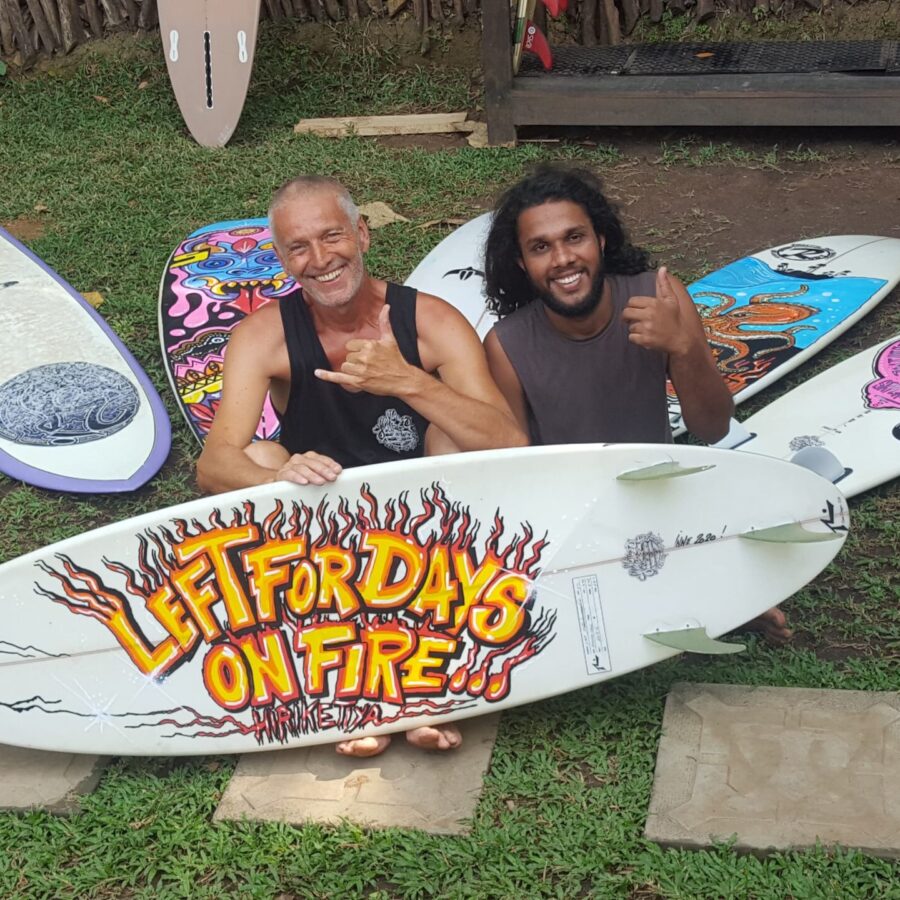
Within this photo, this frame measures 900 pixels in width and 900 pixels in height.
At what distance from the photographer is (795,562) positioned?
2582mm

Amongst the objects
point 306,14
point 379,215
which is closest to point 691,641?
point 379,215

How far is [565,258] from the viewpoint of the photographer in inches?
102

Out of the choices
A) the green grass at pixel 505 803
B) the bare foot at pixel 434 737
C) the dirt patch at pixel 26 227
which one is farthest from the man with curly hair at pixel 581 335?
the dirt patch at pixel 26 227

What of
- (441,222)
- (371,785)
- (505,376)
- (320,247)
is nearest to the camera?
(371,785)

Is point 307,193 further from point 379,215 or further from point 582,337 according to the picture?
point 379,215

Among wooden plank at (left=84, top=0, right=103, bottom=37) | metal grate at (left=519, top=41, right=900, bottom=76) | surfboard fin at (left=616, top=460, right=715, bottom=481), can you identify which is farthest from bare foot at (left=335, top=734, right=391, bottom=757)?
wooden plank at (left=84, top=0, right=103, bottom=37)

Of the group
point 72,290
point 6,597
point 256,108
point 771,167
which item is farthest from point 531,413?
point 256,108

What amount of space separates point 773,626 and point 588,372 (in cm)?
66

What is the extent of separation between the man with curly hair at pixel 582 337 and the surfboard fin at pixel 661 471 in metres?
0.21

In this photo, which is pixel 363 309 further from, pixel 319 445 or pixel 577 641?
pixel 577 641

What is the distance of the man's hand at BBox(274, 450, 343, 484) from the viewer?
2400 millimetres

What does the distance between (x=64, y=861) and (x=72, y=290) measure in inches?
98.5

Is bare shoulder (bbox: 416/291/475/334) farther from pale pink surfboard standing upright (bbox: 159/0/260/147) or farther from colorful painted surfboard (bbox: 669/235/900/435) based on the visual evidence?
pale pink surfboard standing upright (bbox: 159/0/260/147)

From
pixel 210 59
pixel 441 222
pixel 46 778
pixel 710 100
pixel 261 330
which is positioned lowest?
pixel 46 778
